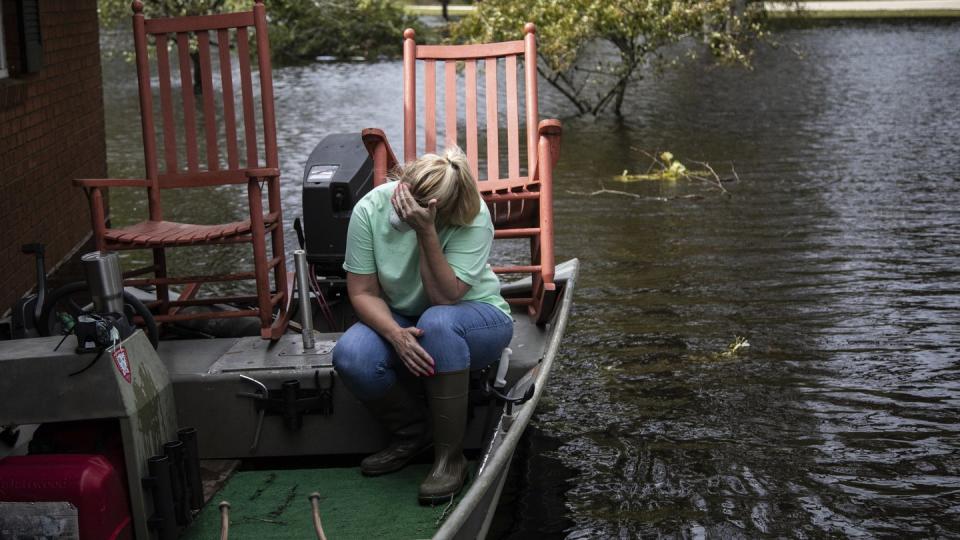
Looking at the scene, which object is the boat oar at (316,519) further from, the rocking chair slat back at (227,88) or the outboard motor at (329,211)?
the rocking chair slat back at (227,88)

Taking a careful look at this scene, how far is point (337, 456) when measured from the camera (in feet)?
16.2

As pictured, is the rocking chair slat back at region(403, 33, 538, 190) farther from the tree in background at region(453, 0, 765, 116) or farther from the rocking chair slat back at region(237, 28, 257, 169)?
the tree in background at region(453, 0, 765, 116)

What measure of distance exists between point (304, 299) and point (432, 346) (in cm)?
90

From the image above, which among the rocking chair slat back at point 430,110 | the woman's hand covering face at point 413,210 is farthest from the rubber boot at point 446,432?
the rocking chair slat back at point 430,110

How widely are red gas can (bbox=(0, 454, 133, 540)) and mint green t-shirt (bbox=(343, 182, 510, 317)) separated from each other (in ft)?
3.94

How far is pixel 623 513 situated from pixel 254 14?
2915mm

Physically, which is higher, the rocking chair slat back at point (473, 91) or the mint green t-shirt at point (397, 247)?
the rocking chair slat back at point (473, 91)

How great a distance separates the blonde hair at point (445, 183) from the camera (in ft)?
13.8

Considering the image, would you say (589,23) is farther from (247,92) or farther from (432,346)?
(432,346)

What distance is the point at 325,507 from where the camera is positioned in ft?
14.1

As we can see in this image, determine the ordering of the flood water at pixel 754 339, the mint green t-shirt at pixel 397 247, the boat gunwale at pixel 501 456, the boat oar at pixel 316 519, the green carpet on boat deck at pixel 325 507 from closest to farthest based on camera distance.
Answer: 1. the boat gunwale at pixel 501 456
2. the boat oar at pixel 316 519
3. the green carpet on boat deck at pixel 325 507
4. the mint green t-shirt at pixel 397 247
5. the flood water at pixel 754 339

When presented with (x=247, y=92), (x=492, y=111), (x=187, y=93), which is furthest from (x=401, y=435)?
(x=187, y=93)

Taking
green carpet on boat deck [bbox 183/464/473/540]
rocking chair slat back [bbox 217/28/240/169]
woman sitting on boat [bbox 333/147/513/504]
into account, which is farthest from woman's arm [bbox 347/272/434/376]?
rocking chair slat back [bbox 217/28/240/169]

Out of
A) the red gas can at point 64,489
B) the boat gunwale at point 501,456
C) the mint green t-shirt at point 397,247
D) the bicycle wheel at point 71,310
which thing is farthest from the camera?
the bicycle wheel at point 71,310
